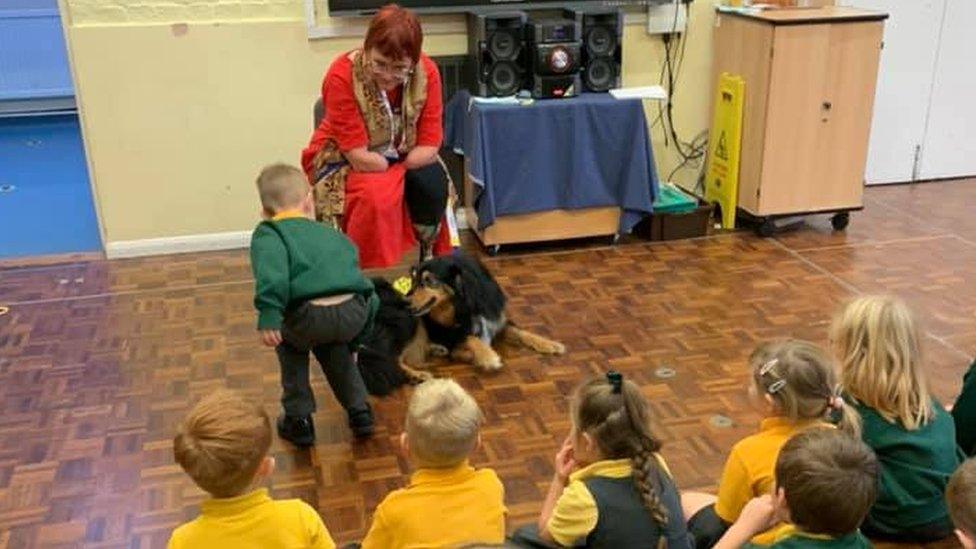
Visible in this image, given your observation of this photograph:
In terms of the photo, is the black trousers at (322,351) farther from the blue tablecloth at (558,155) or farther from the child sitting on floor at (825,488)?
the blue tablecloth at (558,155)

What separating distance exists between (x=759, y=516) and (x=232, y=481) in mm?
1036

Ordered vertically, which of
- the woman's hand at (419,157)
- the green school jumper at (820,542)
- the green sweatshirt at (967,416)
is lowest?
the green sweatshirt at (967,416)

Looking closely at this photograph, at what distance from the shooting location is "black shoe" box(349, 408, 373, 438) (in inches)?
111

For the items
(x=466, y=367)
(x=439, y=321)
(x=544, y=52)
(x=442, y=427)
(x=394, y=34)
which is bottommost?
(x=466, y=367)

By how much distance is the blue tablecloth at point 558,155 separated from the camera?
4223mm

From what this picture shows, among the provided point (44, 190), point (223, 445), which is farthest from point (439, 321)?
point (44, 190)

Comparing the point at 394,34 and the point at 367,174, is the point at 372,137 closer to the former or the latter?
the point at 367,174

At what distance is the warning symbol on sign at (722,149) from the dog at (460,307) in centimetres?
179

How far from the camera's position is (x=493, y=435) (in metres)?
2.86

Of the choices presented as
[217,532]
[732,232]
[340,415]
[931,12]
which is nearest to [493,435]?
[340,415]

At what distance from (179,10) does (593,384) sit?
320cm

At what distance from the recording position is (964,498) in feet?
5.03

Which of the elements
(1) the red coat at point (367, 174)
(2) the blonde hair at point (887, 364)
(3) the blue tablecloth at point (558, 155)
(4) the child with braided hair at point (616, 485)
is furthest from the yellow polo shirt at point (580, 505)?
(3) the blue tablecloth at point (558, 155)

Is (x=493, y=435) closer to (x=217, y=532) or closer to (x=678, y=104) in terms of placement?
(x=217, y=532)
